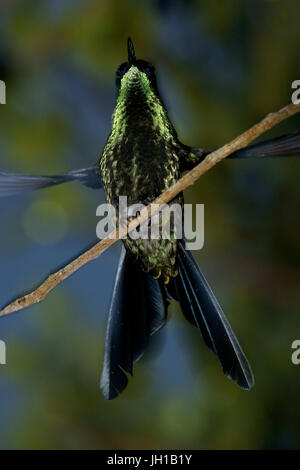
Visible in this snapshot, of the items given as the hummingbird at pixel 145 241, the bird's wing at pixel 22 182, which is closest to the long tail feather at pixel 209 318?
the hummingbird at pixel 145 241

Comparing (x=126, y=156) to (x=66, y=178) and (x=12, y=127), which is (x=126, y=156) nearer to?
(x=66, y=178)

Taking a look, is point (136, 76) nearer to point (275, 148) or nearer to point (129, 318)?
point (275, 148)

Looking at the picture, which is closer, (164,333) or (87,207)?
(164,333)

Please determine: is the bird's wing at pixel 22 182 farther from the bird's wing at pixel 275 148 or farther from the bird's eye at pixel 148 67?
the bird's wing at pixel 275 148

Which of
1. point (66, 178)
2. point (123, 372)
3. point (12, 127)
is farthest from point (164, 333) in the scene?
point (12, 127)

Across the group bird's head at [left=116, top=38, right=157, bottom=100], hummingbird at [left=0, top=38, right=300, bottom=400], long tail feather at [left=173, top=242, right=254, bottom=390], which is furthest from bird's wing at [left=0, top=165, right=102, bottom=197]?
long tail feather at [left=173, top=242, right=254, bottom=390]

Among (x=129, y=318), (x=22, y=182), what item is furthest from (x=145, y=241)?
(x=22, y=182)

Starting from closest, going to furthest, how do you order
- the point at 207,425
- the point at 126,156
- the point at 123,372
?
the point at 126,156 → the point at 123,372 → the point at 207,425
